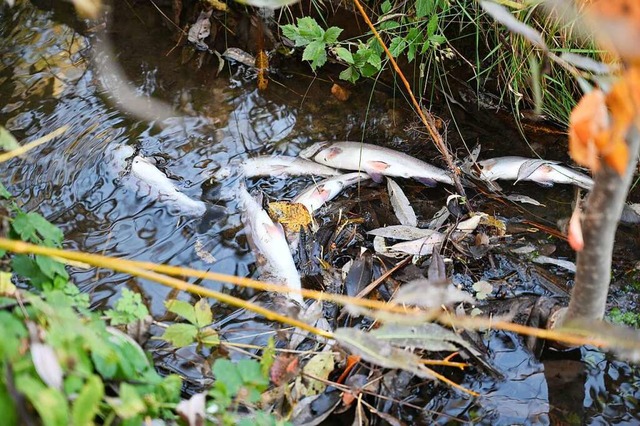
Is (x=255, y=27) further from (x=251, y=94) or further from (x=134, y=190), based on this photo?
(x=134, y=190)

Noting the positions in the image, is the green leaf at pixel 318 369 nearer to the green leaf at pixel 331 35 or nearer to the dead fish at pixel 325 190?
the dead fish at pixel 325 190

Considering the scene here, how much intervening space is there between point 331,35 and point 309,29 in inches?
5.3

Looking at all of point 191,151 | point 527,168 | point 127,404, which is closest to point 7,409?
point 127,404

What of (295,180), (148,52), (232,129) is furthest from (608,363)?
(148,52)

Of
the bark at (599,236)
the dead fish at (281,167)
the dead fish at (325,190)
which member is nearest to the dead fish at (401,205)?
the dead fish at (325,190)

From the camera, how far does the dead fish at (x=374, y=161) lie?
11.7ft

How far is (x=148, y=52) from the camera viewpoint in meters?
4.54

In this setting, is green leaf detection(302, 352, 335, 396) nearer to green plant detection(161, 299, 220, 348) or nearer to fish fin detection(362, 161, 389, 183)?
green plant detection(161, 299, 220, 348)

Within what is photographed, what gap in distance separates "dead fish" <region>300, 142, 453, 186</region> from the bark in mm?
1581

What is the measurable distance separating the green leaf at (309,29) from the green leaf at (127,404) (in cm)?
244

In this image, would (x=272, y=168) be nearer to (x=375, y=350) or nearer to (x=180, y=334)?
(x=180, y=334)

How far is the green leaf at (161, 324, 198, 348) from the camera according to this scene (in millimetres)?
2100

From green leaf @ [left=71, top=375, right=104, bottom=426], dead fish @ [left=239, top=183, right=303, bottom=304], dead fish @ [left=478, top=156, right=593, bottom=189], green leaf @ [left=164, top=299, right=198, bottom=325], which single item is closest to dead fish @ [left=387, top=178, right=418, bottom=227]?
dead fish @ [left=478, top=156, right=593, bottom=189]

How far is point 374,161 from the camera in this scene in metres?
3.66
